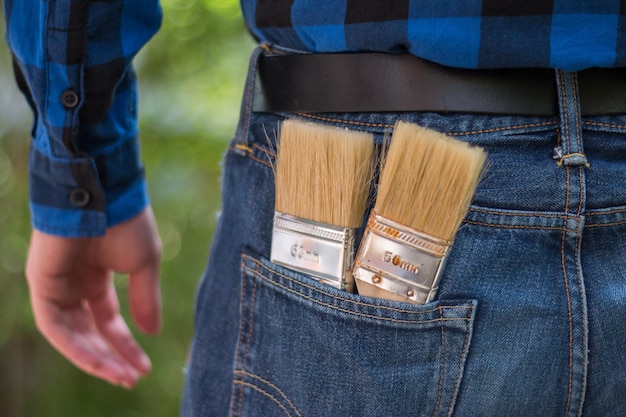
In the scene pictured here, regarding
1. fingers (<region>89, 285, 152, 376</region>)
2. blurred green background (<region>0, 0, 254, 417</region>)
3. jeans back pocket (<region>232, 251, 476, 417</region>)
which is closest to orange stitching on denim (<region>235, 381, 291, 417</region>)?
jeans back pocket (<region>232, 251, 476, 417</region>)

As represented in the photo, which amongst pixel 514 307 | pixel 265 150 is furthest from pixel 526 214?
pixel 265 150

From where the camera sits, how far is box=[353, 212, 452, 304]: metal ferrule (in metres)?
0.72

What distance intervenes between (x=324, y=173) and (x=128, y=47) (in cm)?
47

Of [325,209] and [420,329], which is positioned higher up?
[325,209]

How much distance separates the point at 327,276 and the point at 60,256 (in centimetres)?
58

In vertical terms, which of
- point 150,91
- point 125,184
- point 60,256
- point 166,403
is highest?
point 150,91

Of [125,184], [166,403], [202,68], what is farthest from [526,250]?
[166,403]

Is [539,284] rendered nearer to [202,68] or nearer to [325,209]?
[325,209]

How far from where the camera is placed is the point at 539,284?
0.74 metres

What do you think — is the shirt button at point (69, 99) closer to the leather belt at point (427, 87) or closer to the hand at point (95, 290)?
the hand at point (95, 290)

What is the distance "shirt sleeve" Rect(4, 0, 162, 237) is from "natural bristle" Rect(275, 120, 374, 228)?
0.40 m

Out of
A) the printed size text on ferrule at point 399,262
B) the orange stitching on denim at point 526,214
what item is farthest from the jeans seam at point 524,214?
the printed size text on ferrule at point 399,262

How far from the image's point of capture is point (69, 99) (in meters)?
1.03

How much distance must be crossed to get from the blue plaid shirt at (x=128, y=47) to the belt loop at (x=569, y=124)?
0.09ft
